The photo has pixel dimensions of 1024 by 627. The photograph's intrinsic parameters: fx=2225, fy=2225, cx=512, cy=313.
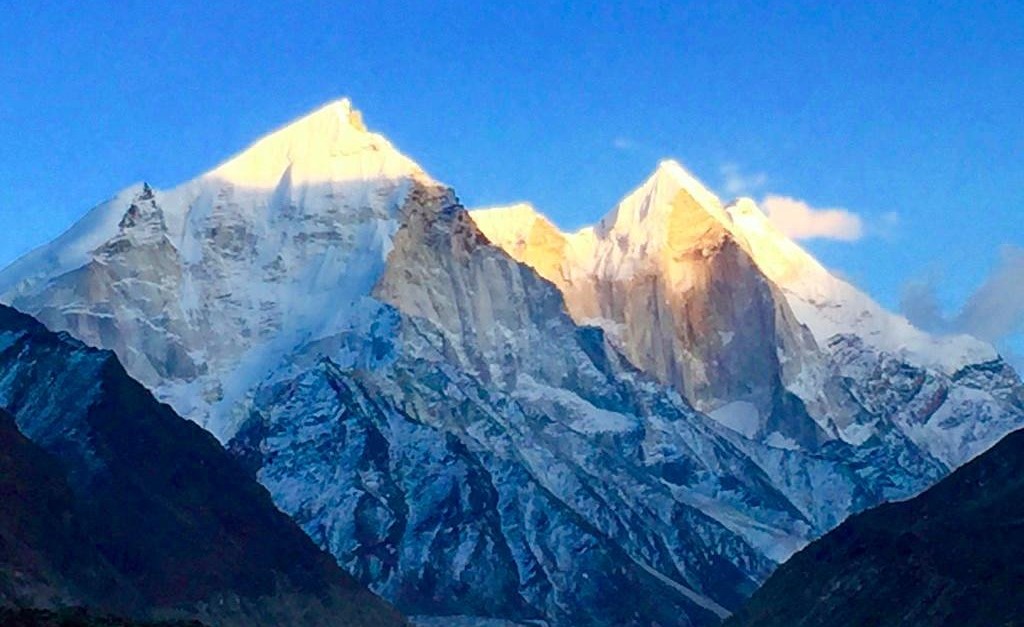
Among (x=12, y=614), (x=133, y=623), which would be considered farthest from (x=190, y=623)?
(x=12, y=614)

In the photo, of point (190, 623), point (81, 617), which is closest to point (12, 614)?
point (81, 617)

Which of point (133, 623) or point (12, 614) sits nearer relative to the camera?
point (12, 614)

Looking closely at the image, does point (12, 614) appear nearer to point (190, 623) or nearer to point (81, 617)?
point (81, 617)

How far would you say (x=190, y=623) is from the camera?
153500 millimetres

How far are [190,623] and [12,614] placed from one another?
1832cm

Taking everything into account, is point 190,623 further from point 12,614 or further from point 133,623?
point 12,614

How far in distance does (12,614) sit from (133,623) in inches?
457

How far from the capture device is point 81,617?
145625mm

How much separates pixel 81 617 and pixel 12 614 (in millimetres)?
8546

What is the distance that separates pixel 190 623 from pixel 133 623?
6721 mm

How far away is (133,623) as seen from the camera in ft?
484

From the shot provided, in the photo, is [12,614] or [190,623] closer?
[12,614]
